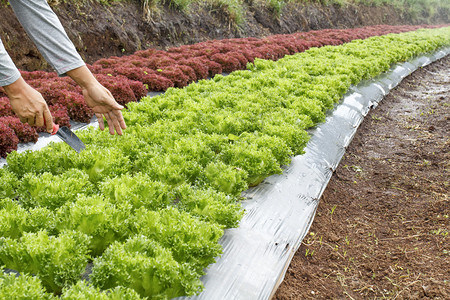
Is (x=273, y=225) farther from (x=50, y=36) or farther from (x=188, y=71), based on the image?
(x=188, y=71)

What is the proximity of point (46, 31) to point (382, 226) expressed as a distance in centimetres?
420

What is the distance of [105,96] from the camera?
10.4 ft

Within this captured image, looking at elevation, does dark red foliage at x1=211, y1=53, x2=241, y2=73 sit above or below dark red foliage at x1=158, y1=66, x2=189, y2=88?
below

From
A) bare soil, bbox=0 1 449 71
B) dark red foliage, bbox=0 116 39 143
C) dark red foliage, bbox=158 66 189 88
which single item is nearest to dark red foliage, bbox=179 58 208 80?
dark red foliage, bbox=158 66 189 88

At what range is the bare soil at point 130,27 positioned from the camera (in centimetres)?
864

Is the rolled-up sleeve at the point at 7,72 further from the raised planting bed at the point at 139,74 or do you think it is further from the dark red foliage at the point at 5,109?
the dark red foliage at the point at 5,109

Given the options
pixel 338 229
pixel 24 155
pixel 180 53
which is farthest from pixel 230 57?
pixel 24 155

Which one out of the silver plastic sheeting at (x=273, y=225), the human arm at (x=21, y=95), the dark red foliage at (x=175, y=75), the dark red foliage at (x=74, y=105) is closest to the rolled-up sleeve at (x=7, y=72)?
the human arm at (x=21, y=95)

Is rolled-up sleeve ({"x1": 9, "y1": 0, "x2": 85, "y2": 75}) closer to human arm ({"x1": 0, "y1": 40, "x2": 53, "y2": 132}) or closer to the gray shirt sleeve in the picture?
the gray shirt sleeve

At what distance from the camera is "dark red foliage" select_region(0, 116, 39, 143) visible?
4.57m

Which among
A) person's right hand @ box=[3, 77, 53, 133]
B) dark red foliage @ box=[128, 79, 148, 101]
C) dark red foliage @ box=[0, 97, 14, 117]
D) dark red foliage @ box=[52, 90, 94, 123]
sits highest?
person's right hand @ box=[3, 77, 53, 133]

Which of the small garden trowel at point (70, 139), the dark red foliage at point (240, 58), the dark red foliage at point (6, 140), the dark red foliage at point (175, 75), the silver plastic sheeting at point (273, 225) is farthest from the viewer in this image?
the dark red foliage at point (240, 58)

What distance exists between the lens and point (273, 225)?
3.79 metres

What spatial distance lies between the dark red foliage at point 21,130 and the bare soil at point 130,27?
465 centimetres
